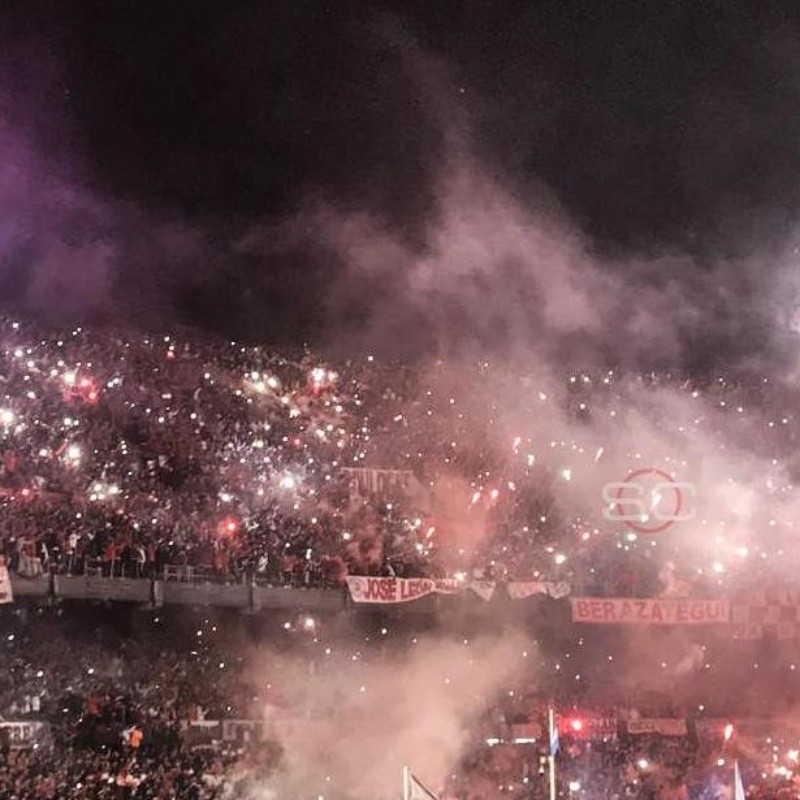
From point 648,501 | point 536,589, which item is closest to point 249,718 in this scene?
point 536,589

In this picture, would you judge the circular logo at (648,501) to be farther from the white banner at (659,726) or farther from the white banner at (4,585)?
the white banner at (4,585)

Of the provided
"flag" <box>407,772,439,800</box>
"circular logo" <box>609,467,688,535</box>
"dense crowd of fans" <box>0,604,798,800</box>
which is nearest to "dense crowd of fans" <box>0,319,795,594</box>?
"circular logo" <box>609,467,688,535</box>

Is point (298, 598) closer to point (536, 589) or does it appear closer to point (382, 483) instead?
point (382, 483)

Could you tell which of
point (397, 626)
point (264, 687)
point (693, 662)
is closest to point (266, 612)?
point (264, 687)

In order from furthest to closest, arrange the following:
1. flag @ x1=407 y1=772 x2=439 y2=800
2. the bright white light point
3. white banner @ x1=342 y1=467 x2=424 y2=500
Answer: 1. white banner @ x1=342 y1=467 x2=424 y2=500
2. the bright white light point
3. flag @ x1=407 y1=772 x2=439 y2=800

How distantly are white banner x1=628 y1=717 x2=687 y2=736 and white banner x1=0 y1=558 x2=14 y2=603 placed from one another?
10.2m

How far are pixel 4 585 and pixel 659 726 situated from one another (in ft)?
35.4

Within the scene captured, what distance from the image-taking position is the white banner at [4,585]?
1290 centimetres

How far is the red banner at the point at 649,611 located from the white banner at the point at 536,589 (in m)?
0.33

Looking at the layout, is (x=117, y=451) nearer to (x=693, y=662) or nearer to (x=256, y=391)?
(x=256, y=391)

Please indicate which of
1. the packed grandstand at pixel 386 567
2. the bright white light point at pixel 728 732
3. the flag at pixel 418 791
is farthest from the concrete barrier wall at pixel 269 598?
the flag at pixel 418 791

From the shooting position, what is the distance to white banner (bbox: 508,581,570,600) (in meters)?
15.8

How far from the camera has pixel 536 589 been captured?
52.3 feet

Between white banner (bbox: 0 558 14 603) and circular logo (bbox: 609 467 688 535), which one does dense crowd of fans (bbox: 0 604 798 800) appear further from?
circular logo (bbox: 609 467 688 535)
